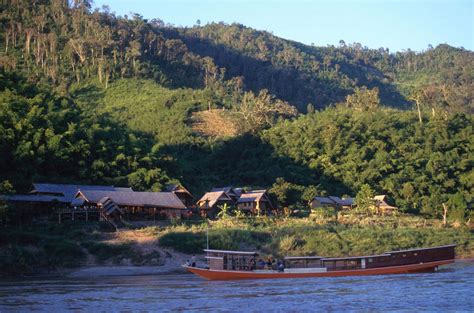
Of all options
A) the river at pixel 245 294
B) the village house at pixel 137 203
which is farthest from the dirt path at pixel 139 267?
the village house at pixel 137 203

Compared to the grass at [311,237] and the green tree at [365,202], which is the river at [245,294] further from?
the green tree at [365,202]

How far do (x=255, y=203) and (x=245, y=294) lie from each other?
32814 mm

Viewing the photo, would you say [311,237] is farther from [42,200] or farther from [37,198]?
[37,198]

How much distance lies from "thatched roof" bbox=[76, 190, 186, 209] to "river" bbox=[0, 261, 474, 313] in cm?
1464

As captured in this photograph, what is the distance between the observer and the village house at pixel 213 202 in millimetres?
65438

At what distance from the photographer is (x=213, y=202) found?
216 ft

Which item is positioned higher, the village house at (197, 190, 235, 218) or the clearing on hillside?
the clearing on hillside

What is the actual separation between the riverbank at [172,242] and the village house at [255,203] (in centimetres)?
762

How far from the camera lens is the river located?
2938 cm

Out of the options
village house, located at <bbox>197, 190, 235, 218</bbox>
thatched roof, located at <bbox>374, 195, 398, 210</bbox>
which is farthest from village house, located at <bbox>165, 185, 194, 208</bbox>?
thatched roof, located at <bbox>374, 195, 398, 210</bbox>

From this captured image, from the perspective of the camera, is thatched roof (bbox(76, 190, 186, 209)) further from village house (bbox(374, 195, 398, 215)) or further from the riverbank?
village house (bbox(374, 195, 398, 215))

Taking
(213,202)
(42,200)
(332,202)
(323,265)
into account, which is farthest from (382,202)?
(42,200)

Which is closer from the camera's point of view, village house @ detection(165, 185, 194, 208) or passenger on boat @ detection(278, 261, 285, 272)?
passenger on boat @ detection(278, 261, 285, 272)

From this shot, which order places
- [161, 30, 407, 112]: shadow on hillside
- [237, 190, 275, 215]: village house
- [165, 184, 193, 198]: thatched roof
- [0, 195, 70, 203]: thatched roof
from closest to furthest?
[0, 195, 70, 203]: thatched roof → [237, 190, 275, 215]: village house → [165, 184, 193, 198]: thatched roof → [161, 30, 407, 112]: shadow on hillside
